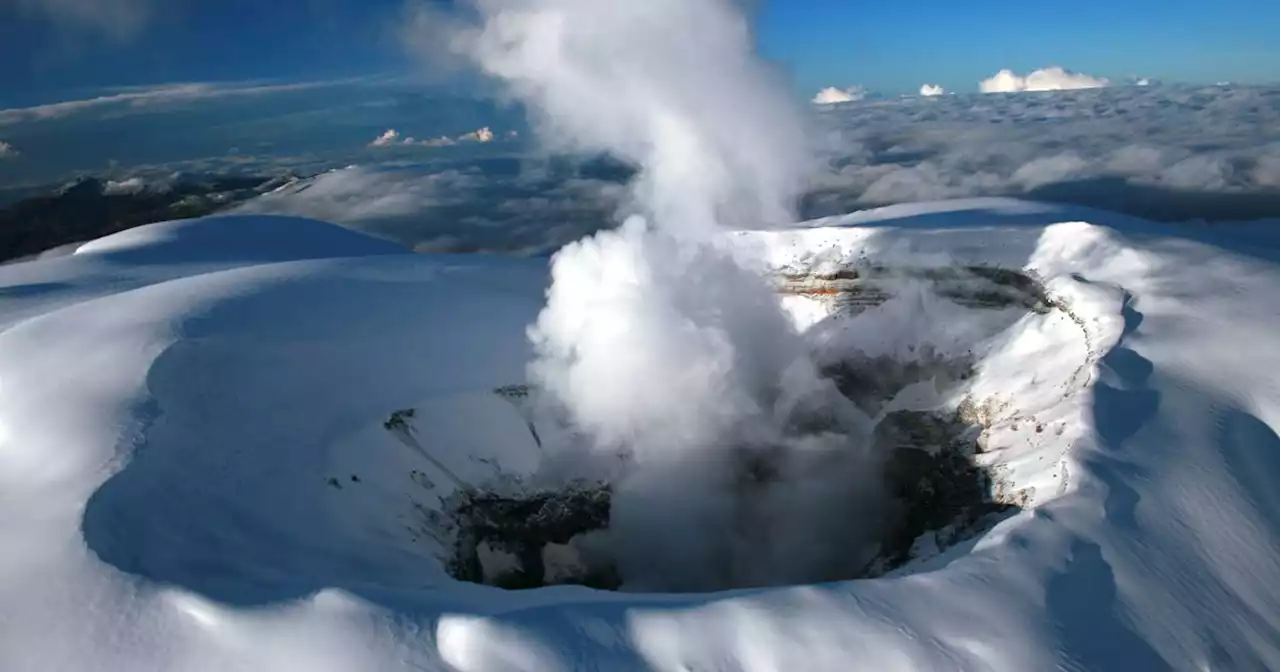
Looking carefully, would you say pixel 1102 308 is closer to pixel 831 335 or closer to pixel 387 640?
pixel 831 335

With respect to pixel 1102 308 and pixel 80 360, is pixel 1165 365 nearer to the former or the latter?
pixel 1102 308

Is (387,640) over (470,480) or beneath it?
over

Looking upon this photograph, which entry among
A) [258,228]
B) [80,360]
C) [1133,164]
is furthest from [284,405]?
[1133,164]

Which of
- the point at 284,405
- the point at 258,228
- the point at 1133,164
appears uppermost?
the point at 284,405

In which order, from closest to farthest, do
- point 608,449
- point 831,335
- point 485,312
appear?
point 608,449, point 485,312, point 831,335

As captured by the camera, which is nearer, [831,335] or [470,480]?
[470,480]

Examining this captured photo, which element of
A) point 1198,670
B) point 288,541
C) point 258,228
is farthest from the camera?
point 258,228
